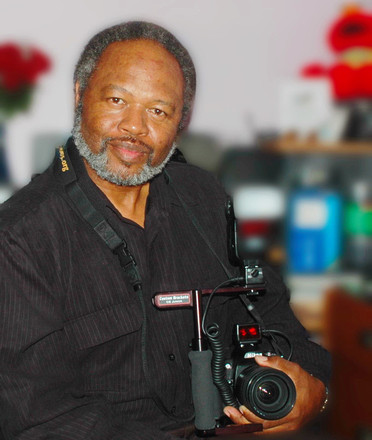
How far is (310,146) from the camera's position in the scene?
2.65 m

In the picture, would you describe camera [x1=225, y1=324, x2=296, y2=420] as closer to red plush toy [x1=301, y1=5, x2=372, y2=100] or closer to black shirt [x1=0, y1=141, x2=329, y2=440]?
black shirt [x1=0, y1=141, x2=329, y2=440]

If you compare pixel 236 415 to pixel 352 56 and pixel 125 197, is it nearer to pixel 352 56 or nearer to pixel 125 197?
pixel 125 197

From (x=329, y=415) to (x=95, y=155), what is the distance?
1.75m

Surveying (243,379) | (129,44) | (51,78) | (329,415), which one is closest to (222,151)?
(51,78)

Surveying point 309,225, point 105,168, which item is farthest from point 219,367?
point 309,225

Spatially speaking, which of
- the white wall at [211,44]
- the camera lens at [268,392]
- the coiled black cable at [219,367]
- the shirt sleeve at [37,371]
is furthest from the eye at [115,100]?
the white wall at [211,44]

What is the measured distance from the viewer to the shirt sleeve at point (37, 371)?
1.04 metres

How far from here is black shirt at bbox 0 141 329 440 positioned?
1.06 metres

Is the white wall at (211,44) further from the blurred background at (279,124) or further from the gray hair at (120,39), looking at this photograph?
the gray hair at (120,39)

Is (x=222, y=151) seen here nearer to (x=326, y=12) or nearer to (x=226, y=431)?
(x=326, y=12)

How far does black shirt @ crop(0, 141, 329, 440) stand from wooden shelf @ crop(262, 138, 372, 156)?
133 centimetres

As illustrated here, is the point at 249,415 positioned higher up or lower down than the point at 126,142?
lower down

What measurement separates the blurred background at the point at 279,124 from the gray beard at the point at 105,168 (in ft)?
3.58

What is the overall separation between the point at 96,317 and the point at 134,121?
1.24ft
